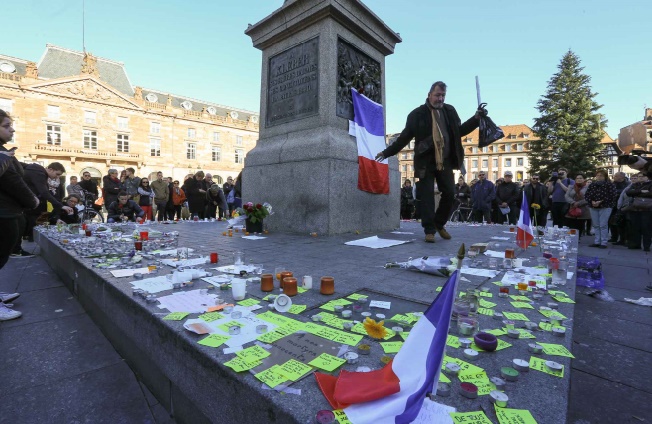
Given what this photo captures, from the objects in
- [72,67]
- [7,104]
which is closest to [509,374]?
[7,104]

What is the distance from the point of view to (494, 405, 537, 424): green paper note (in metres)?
1.09

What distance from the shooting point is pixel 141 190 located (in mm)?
11047

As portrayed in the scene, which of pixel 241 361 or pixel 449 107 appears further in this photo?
pixel 449 107

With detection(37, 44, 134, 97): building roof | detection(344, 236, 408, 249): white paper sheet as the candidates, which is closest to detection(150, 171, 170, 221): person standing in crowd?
detection(344, 236, 408, 249): white paper sheet

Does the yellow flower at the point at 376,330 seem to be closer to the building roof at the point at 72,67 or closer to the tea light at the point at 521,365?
the tea light at the point at 521,365

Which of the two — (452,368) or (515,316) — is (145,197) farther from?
(452,368)

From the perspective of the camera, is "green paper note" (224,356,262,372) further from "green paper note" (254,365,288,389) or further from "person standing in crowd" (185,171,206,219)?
"person standing in crowd" (185,171,206,219)

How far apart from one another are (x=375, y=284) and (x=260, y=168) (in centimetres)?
451

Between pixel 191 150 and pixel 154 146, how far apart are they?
15.7ft

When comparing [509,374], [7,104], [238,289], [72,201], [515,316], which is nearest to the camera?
[509,374]

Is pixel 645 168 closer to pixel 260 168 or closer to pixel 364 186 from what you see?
pixel 364 186

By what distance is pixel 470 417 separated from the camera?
3.66ft

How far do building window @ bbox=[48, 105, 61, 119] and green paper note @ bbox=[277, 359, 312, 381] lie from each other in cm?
4585

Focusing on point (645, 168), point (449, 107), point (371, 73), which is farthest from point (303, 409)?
point (371, 73)
